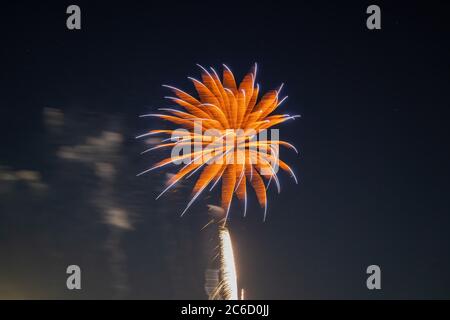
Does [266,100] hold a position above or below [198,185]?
above

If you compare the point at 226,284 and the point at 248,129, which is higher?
the point at 248,129
